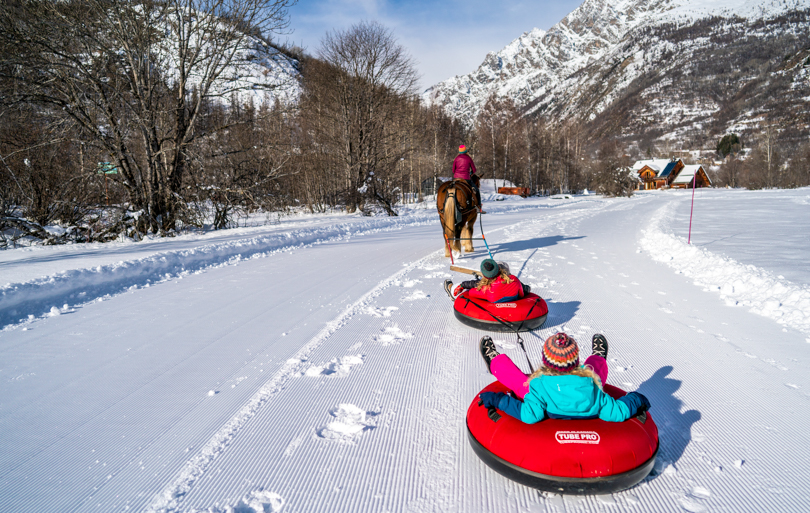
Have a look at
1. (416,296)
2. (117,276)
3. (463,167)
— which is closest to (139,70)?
(117,276)

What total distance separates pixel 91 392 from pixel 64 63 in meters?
13.3

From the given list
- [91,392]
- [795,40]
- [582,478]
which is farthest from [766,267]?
[795,40]

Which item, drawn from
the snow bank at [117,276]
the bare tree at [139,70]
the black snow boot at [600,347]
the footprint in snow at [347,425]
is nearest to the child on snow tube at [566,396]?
the black snow boot at [600,347]

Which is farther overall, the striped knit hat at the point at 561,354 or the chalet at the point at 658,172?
the chalet at the point at 658,172

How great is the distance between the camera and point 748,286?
6.18 meters

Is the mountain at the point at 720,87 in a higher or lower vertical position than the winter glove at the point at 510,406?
higher

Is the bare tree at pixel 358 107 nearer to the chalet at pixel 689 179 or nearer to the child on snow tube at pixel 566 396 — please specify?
the child on snow tube at pixel 566 396

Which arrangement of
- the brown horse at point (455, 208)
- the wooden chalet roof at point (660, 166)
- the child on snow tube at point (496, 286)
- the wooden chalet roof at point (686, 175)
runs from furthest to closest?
the wooden chalet roof at point (660, 166) → the wooden chalet roof at point (686, 175) → the brown horse at point (455, 208) → the child on snow tube at point (496, 286)

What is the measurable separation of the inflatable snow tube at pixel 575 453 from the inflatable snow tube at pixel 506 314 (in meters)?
2.10

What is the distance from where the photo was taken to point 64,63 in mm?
12188

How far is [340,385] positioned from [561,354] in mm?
1949

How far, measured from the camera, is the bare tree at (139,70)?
11742mm

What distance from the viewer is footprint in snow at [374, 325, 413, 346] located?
4527mm

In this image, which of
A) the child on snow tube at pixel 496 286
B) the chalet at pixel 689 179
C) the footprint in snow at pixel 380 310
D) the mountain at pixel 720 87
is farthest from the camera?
the mountain at pixel 720 87
